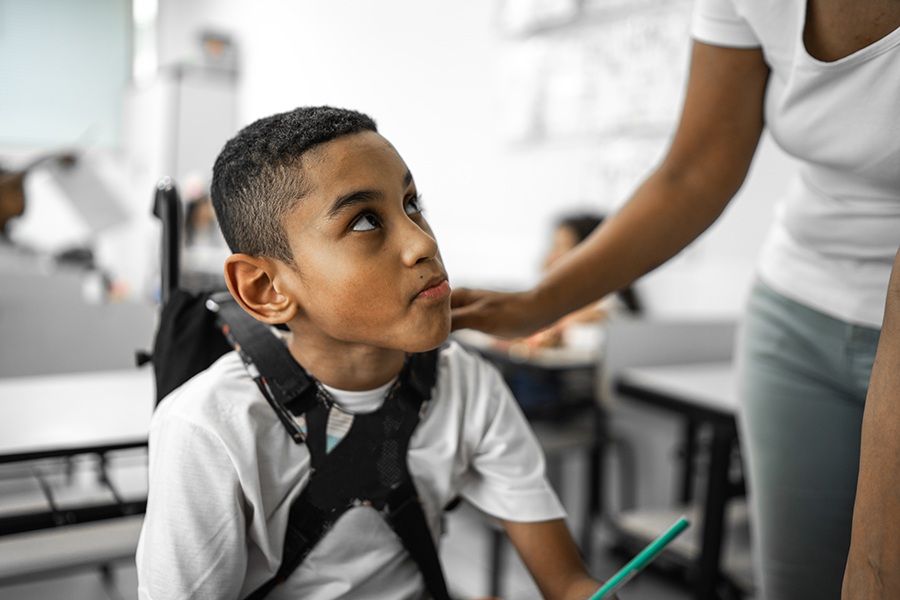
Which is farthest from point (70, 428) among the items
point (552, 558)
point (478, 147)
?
point (478, 147)

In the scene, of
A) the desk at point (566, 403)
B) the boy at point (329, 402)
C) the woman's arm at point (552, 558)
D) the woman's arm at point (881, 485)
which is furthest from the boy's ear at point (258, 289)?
the desk at point (566, 403)

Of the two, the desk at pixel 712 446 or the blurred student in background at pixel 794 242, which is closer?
the blurred student in background at pixel 794 242

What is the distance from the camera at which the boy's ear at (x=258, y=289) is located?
2.31ft

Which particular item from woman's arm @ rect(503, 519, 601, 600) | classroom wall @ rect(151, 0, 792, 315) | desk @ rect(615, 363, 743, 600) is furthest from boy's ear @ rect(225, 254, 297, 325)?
classroom wall @ rect(151, 0, 792, 315)

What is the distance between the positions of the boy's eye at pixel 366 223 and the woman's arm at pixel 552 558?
0.38 meters

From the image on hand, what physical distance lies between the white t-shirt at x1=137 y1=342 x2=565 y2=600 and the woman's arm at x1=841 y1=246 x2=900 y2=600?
0.36m

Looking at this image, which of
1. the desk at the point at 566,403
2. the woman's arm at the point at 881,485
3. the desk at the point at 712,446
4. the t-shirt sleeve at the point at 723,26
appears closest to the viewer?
the woman's arm at the point at 881,485

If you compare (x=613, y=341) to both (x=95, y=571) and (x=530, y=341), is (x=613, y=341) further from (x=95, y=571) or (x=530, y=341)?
(x=95, y=571)

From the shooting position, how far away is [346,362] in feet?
2.44

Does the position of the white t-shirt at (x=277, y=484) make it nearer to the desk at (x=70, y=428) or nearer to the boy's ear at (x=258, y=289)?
the boy's ear at (x=258, y=289)

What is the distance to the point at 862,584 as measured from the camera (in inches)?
18.3

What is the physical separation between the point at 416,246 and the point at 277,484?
28cm

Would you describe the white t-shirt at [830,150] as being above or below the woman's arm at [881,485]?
above

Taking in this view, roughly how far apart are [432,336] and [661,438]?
2.17m
